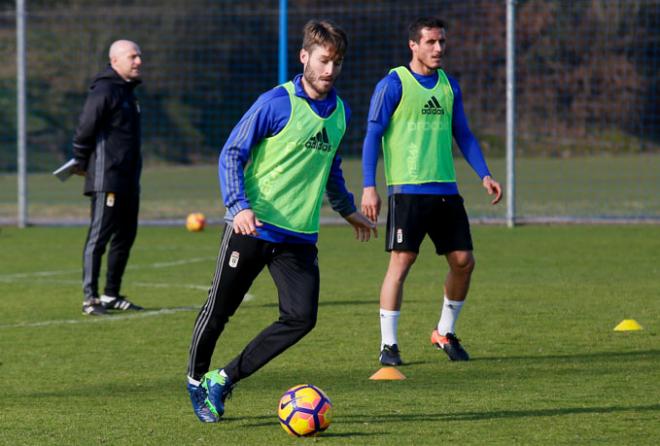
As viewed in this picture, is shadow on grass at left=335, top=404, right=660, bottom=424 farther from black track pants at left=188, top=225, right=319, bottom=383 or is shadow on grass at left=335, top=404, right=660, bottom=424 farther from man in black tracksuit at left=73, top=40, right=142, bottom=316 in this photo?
man in black tracksuit at left=73, top=40, right=142, bottom=316

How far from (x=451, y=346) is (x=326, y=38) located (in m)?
2.81

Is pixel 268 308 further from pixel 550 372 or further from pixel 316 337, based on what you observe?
pixel 550 372

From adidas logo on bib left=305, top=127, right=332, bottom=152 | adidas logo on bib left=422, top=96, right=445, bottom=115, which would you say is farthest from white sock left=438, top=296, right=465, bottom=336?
adidas logo on bib left=305, top=127, right=332, bottom=152

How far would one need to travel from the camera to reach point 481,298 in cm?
1138

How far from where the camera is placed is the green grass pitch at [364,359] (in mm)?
6355

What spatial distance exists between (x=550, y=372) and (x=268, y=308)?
359 cm

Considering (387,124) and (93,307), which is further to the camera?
(93,307)

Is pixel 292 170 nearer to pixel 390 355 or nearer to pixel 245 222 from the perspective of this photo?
pixel 245 222

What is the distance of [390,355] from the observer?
829cm

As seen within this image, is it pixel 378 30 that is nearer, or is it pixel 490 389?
pixel 490 389

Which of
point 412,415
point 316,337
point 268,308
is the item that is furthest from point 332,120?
point 268,308

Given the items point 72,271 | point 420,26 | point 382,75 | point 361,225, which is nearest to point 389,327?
point 361,225

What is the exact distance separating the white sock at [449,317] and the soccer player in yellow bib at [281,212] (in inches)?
89.5

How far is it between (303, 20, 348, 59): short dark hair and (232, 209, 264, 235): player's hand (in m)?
0.83
